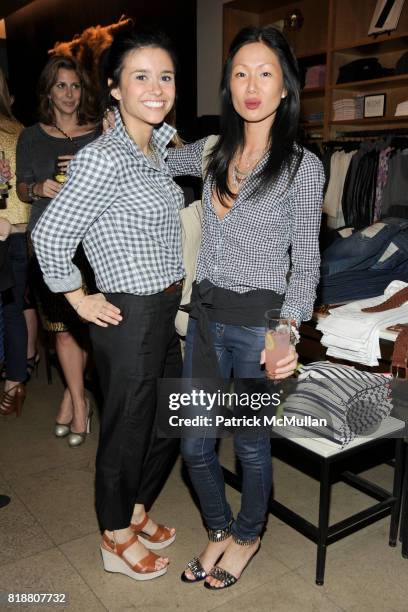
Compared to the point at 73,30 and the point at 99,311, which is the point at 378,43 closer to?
the point at 73,30

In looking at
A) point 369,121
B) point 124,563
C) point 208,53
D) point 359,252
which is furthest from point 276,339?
point 208,53

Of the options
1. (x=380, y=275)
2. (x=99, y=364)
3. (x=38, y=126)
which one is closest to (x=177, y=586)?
(x=99, y=364)

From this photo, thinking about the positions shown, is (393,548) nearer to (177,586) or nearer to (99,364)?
(177,586)

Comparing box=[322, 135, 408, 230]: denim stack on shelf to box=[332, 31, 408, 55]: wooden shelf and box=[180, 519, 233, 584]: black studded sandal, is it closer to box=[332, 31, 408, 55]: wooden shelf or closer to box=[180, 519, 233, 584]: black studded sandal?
box=[332, 31, 408, 55]: wooden shelf

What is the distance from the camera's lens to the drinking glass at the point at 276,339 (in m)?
1.62

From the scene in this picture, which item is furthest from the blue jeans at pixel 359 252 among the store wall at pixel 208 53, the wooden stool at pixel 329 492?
the store wall at pixel 208 53

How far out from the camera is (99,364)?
6.20ft

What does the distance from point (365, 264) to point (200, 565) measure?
1.46 meters

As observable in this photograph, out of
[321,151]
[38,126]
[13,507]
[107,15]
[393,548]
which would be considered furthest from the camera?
[107,15]

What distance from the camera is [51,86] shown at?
3.02 meters

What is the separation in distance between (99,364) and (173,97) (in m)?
0.84

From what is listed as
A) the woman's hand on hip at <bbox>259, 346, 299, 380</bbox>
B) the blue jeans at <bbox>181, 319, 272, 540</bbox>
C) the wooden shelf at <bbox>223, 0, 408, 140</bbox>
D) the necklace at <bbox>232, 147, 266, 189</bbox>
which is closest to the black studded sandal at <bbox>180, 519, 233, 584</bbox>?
the blue jeans at <bbox>181, 319, 272, 540</bbox>

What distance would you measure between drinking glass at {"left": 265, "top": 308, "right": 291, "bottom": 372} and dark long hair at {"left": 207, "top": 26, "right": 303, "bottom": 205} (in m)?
0.40

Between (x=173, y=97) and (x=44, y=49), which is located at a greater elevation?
(x=44, y=49)
